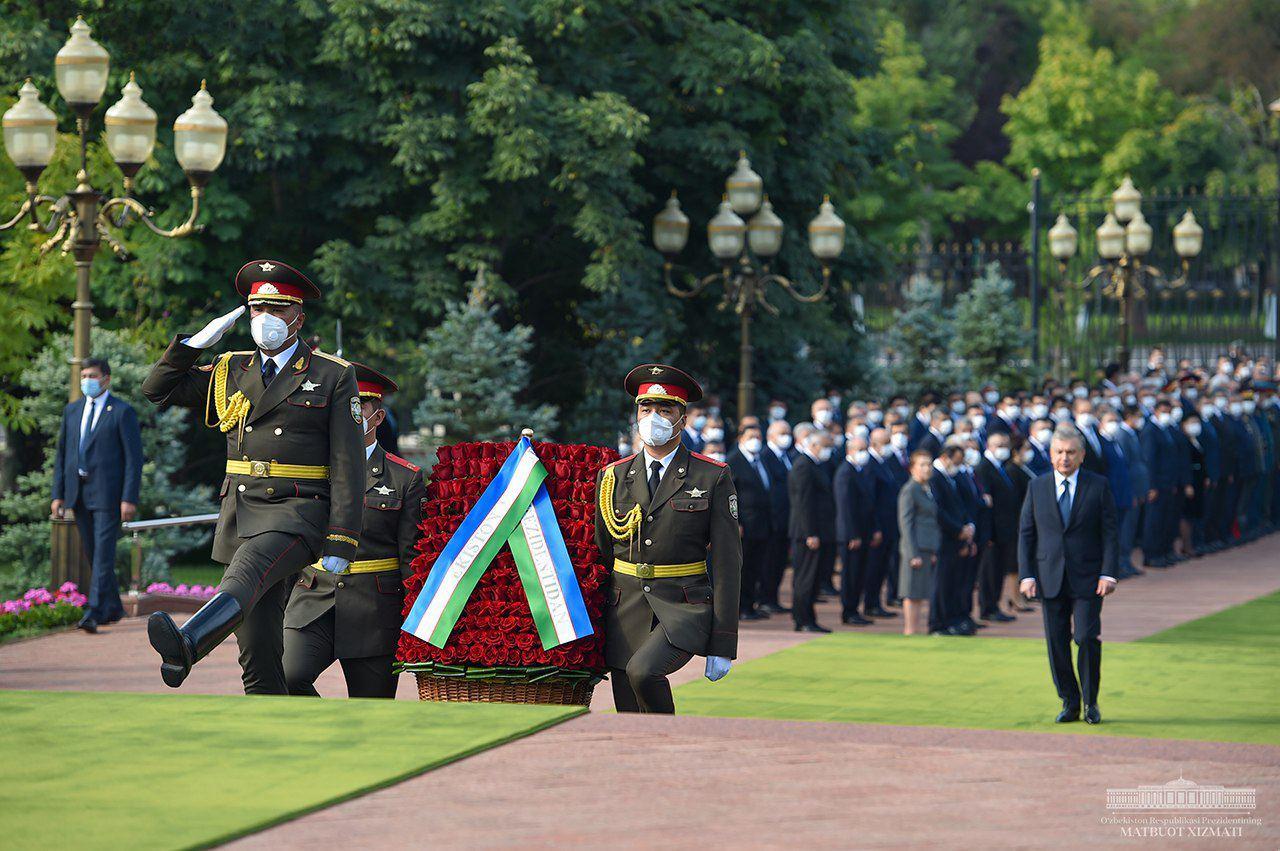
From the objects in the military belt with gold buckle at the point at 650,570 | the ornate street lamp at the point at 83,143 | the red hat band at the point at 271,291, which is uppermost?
the ornate street lamp at the point at 83,143

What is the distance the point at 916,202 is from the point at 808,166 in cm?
3646

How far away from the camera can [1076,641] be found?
41.2 ft

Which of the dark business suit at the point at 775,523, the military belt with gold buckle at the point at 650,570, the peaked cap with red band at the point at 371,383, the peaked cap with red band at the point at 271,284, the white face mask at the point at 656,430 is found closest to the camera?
the peaked cap with red band at the point at 271,284

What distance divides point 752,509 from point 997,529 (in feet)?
7.89

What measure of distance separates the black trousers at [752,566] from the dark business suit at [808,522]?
1.49ft

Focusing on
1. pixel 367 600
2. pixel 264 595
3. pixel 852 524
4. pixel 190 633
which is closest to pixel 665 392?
pixel 367 600

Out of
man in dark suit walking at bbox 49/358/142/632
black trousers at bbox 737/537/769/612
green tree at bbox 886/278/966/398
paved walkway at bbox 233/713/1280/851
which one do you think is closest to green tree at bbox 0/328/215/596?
man in dark suit walking at bbox 49/358/142/632

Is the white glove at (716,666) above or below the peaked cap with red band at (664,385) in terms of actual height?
below

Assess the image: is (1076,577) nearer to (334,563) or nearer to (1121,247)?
(334,563)

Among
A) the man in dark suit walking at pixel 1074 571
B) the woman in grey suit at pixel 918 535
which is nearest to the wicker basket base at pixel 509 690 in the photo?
the man in dark suit walking at pixel 1074 571

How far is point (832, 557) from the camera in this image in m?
20.1

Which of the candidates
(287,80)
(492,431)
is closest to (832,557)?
(492,431)

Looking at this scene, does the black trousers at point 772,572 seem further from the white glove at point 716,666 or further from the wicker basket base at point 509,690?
the wicker basket base at point 509,690

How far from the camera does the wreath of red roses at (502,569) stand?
30.6 feet
